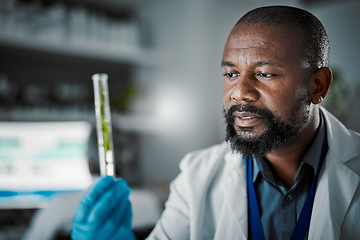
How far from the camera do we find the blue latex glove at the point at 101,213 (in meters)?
0.99

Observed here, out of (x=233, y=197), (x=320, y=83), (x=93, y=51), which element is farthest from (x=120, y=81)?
(x=320, y=83)

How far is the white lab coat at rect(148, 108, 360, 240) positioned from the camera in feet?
2.92

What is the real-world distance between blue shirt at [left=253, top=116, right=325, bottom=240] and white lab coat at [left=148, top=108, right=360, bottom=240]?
0.12 feet

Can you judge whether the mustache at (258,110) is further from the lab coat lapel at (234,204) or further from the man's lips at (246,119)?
the lab coat lapel at (234,204)

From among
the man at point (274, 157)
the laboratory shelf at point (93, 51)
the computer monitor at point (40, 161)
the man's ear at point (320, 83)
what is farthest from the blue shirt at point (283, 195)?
the laboratory shelf at point (93, 51)

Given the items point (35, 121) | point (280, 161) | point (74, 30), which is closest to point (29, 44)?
point (74, 30)

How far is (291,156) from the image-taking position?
0.98m

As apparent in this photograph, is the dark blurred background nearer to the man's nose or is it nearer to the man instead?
the man

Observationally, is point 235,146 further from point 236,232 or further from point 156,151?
point 156,151

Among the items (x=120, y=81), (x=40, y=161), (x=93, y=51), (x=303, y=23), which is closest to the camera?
(x=303, y=23)

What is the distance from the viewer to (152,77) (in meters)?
3.18

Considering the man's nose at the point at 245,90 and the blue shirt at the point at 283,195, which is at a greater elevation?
the man's nose at the point at 245,90

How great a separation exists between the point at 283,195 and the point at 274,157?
11 centimetres

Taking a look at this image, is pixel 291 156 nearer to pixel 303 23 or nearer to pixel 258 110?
pixel 258 110
